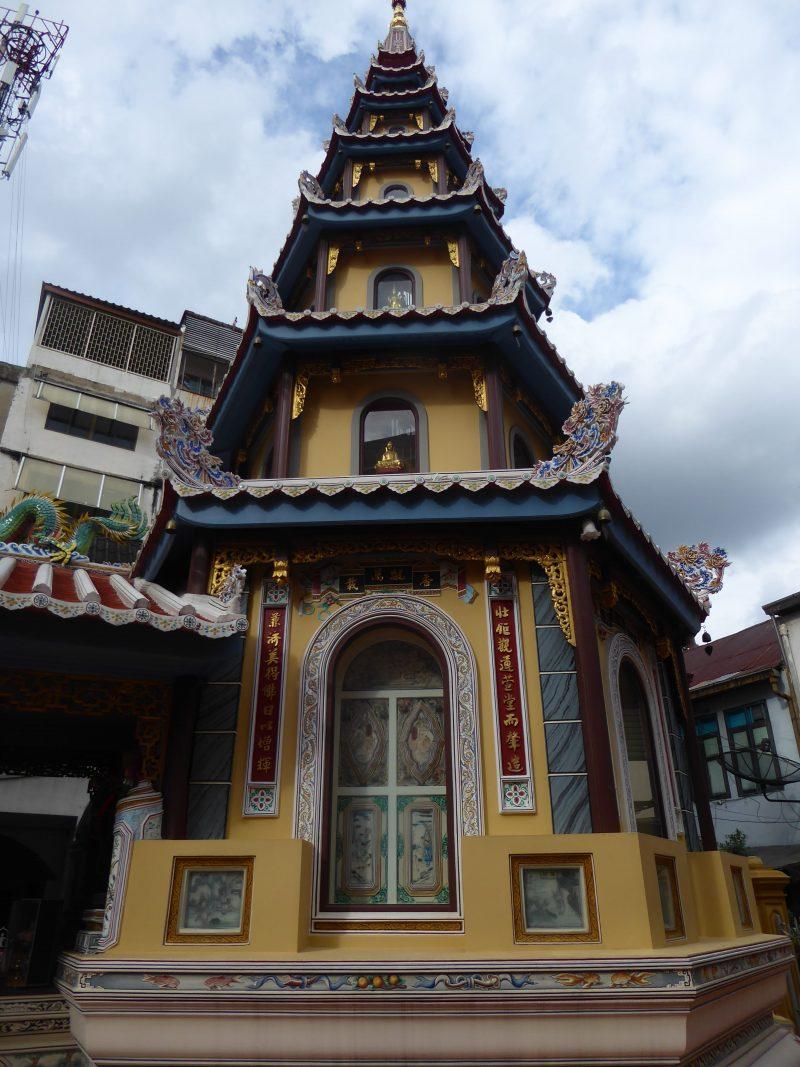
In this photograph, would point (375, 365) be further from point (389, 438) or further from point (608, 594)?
point (608, 594)

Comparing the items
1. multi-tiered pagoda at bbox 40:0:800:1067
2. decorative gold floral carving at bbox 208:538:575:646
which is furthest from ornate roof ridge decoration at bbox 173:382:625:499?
decorative gold floral carving at bbox 208:538:575:646

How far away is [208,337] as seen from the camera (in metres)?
31.4

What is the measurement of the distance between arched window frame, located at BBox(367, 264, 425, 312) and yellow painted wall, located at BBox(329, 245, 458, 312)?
0.10 ft

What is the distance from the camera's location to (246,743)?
8430mm

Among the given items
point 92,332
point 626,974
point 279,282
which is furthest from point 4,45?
point 626,974

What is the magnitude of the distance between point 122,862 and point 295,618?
308cm

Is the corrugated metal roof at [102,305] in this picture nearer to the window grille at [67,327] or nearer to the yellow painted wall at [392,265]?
the window grille at [67,327]

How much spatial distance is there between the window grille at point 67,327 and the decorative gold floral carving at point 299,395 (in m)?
20.5

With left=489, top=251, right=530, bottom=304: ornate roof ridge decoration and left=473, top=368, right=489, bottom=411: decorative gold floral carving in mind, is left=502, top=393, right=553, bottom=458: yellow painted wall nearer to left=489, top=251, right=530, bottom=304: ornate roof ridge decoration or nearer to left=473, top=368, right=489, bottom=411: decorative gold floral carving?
left=473, top=368, right=489, bottom=411: decorative gold floral carving

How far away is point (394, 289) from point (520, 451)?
352cm

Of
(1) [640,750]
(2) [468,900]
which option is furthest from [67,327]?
(2) [468,900]

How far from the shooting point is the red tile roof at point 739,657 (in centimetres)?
2402

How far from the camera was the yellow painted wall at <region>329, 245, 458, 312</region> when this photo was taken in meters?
12.6

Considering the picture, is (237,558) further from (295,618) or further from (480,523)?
(480,523)
